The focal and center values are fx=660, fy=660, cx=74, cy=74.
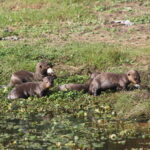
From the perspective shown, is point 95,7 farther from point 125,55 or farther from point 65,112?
point 65,112

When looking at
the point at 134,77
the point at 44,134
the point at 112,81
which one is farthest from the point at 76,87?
the point at 44,134

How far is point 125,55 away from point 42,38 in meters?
3.07

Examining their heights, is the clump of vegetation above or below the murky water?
above

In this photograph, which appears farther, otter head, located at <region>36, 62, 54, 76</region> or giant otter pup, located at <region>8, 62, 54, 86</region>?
otter head, located at <region>36, 62, 54, 76</region>

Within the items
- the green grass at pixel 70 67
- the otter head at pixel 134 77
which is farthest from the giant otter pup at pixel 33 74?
the otter head at pixel 134 77

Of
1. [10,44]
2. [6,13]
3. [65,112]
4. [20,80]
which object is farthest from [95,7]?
[65,112]

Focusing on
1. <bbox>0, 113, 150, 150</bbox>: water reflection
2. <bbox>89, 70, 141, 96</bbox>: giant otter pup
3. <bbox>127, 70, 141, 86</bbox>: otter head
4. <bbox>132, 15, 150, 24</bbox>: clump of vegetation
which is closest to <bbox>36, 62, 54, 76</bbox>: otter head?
<bbox>89, 70, 141, 96</bbox>: giant otter pup

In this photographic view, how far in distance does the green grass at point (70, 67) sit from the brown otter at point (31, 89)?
0.21 m

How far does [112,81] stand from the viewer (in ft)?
48.3

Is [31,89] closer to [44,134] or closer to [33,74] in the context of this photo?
[33,74]

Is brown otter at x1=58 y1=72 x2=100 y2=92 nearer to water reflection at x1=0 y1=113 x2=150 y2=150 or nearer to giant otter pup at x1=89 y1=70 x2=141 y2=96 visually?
giant otter pup at x1=89 y1=70 x2=141 y2=96

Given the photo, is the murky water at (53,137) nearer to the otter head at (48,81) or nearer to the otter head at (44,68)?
the otter head at (48,81)

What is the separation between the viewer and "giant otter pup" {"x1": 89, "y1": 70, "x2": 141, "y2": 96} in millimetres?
14625

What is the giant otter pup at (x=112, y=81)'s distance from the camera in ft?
48.0
